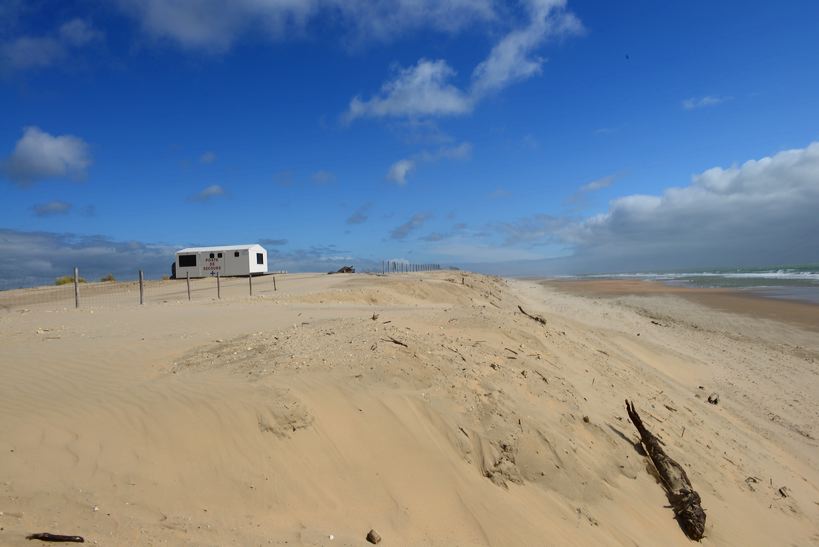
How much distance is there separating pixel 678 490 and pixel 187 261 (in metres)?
44.5

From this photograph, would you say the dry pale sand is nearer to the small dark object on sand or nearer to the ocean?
the small dark object on sand

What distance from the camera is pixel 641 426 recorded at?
21.1 ft

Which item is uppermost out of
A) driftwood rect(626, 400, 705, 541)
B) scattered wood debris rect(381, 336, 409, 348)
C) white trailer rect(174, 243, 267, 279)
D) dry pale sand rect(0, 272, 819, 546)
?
white trailer rect(174, 243, 267, 279)

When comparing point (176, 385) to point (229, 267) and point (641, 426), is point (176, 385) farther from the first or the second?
point (229, 267)

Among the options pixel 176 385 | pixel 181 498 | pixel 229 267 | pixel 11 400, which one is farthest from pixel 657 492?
pixel 229 267

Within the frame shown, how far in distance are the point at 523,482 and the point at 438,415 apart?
1179 millimetres

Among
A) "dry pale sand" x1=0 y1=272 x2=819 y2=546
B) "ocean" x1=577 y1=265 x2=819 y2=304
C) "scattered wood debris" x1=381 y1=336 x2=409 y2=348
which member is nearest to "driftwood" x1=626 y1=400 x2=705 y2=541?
"dry pale sand" x1=0 y1=272 x2=819 y2=546

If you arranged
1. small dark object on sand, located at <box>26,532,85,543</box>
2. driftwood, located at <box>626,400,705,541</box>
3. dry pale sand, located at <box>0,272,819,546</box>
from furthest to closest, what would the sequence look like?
Answer: 1. driftwood, located at <box>626,400,705,541</box>
2. dry pale sand, located at <box>0,272,819,546</box>
3. small dark object on sand, located at <box>26,532,85,543</box>

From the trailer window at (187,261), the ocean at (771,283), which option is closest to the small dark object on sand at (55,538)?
the ocean at (771,283)

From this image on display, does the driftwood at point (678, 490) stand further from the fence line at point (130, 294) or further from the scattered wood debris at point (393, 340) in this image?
the fence line at point (130, 294)

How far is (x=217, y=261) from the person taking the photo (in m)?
43.6

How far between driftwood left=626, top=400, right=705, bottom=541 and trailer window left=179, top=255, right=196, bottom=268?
43.3m

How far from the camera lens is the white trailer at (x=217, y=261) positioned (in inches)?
1711

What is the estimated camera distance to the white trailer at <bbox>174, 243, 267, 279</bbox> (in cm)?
4347
